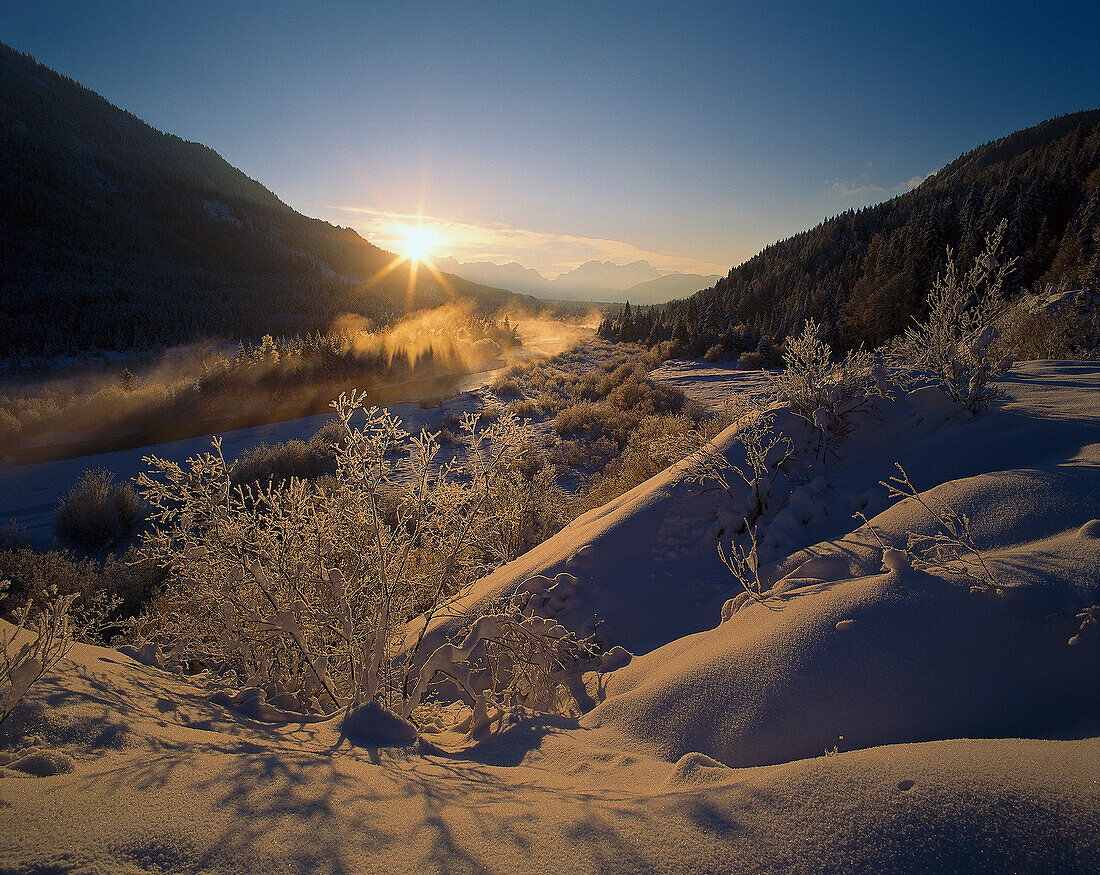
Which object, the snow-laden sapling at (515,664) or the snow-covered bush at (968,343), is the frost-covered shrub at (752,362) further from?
the snow-laden sapling at (515,664)

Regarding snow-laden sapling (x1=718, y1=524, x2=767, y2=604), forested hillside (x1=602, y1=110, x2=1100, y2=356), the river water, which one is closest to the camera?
snow-laden sapling (x1=718, y1=524, x2=767, y2=604)

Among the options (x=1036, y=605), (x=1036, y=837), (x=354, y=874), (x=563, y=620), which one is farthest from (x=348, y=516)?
(x=1036, y=605)

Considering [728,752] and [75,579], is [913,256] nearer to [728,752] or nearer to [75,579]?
[728,752]

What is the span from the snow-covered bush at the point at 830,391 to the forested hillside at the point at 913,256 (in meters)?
18.8

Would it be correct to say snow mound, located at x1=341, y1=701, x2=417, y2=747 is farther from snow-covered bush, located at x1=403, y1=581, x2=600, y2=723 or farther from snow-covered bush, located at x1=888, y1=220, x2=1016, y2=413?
snow-covered bush, located at x1=888, y1=220, x2=1016, y2=413

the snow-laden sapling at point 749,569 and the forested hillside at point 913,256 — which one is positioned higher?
the forested hillside at point 913,256

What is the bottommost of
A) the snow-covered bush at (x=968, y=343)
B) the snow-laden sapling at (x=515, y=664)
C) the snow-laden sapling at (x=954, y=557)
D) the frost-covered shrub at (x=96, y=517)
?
the frost-covered shrub at (x=96, y=517)

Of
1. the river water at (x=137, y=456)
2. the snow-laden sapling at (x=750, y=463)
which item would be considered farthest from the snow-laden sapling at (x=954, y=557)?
the river water at (x=137, y=456)

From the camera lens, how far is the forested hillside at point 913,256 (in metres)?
28.1

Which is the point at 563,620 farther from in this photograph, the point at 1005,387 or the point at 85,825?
the point at 1005,387

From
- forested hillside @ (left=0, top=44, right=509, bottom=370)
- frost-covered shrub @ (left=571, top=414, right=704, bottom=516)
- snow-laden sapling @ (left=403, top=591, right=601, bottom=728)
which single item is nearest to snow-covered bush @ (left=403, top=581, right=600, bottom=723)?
snow-laden sapling @ (left=403, top=591, right=601, bottom=728)

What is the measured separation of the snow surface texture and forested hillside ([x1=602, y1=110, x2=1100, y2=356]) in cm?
2156

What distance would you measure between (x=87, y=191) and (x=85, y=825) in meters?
63.5

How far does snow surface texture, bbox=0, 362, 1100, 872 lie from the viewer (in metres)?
1.11
